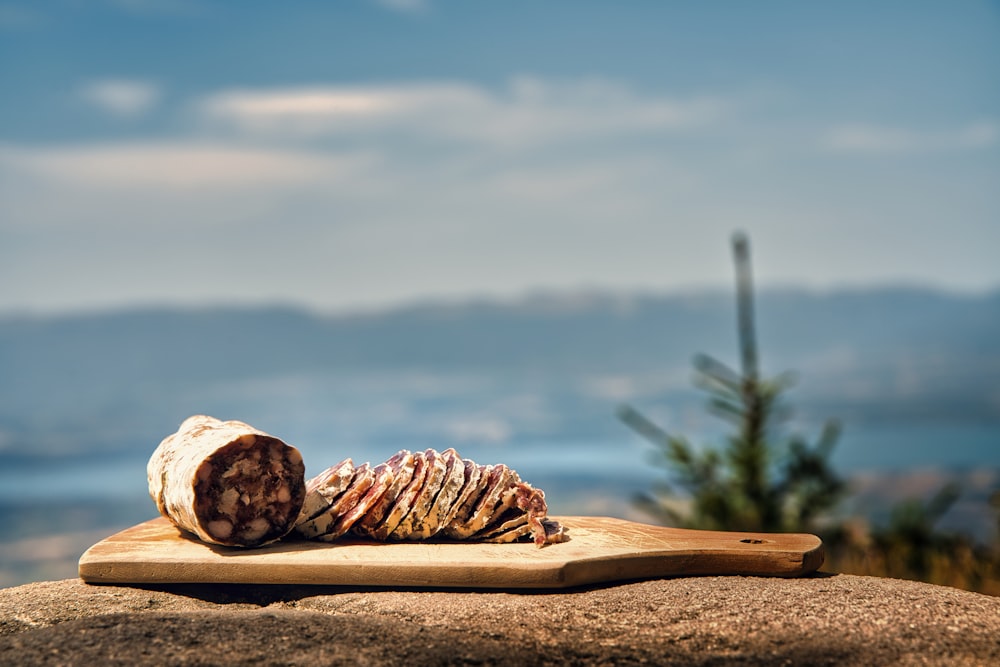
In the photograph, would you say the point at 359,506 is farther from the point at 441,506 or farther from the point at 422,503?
the point at 441,506

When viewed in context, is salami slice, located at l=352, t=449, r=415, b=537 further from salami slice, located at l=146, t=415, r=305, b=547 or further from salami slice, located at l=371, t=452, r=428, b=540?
salami slice, located at l=146, t=415, r=305, b=547

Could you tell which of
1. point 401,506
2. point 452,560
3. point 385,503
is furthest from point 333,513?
point 452,560

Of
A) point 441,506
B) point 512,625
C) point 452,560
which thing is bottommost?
point 512,625

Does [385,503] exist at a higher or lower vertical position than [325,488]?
lower

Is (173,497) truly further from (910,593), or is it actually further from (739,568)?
(910,593)

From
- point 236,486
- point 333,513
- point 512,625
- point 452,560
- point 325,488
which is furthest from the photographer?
point 325,488

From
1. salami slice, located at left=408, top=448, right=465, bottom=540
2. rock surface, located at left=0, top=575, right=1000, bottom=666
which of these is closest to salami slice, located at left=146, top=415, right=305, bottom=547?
rock surface, located at left=0, top=575, right=1000, bottom=666

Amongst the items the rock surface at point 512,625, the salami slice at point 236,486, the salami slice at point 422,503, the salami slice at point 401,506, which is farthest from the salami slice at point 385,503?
the rock surface at point 512,625
